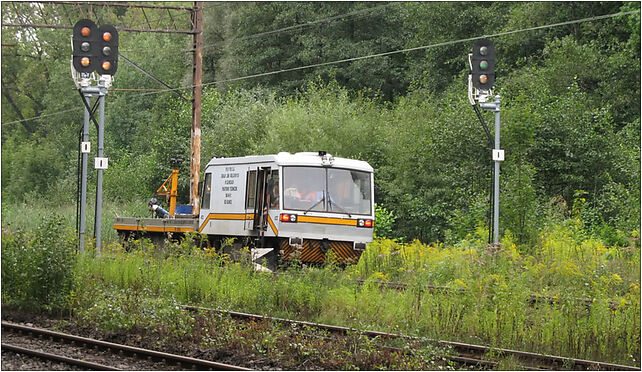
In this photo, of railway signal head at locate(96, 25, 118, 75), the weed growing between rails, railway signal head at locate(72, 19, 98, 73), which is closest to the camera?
the weed growing between rails

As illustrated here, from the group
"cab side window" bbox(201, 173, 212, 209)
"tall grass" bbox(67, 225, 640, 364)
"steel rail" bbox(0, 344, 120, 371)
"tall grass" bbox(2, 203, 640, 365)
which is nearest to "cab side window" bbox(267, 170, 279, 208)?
"tall grass" bbox(2, 203, 640, 365)

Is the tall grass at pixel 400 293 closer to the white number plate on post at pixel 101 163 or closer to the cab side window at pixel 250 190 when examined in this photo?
the white number plate on post at pixel 101 163

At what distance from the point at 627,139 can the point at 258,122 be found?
15369 mm

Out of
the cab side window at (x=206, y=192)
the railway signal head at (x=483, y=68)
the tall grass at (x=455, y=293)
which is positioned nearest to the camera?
the tall grass at (x=455, y=293)

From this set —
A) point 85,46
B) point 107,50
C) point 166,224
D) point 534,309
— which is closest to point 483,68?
point 534,309

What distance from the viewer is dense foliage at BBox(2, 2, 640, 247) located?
26.9m

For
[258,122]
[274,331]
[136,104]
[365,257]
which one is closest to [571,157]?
[365,257]

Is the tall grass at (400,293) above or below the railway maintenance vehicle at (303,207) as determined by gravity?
below

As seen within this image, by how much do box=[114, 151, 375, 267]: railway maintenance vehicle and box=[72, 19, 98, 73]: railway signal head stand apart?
4.80 meters

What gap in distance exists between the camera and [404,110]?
116 feet

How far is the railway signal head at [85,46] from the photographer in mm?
18406

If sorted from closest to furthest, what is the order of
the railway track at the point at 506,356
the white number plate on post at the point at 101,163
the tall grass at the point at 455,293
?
the railway track at the point at 506,356, the tall grass at the point at 455,293, the white number plate on post at the point at 101,163

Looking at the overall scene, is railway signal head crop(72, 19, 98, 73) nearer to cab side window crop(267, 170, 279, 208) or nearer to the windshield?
cab side window crop(267, 170, 279, 208)

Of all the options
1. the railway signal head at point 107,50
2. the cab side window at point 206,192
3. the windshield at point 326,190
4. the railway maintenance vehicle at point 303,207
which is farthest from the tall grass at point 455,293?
the railway signal head at point 107,50
